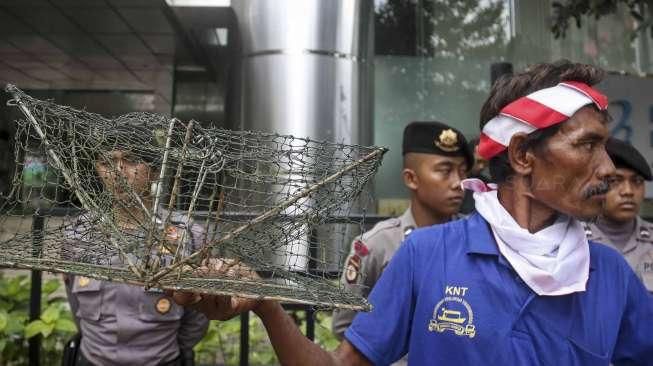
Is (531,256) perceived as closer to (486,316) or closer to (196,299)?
(486,316)

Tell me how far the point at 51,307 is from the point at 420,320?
3036mm

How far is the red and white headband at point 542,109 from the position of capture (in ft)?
5.65

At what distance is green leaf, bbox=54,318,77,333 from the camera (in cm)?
394

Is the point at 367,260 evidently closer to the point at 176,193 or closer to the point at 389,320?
the point at 389,320

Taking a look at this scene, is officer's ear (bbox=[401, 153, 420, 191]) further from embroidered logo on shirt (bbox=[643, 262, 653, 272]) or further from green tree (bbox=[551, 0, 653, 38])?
green tree (bbox=[551, 0, 653, 38])

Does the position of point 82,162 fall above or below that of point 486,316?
above

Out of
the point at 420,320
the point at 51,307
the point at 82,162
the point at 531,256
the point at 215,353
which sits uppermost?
the point at 82,162

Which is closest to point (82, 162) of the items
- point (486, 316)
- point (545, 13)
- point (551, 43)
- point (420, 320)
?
point (420, 320)

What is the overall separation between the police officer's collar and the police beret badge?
151 centimetres

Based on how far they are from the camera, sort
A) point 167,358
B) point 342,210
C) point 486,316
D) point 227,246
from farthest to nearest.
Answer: point 167,358 → point 342,210 → point 486,316 → point 227,246

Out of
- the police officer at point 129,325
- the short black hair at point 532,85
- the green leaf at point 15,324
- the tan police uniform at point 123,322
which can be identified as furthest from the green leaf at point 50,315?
the short black hair at point 532,85

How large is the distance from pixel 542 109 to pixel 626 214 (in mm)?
1975

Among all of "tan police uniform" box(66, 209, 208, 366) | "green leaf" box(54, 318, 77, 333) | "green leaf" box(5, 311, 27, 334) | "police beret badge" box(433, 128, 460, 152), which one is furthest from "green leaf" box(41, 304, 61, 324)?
"police beret badge" box(433, 128, 460, 152)

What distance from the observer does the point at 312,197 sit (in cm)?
162
